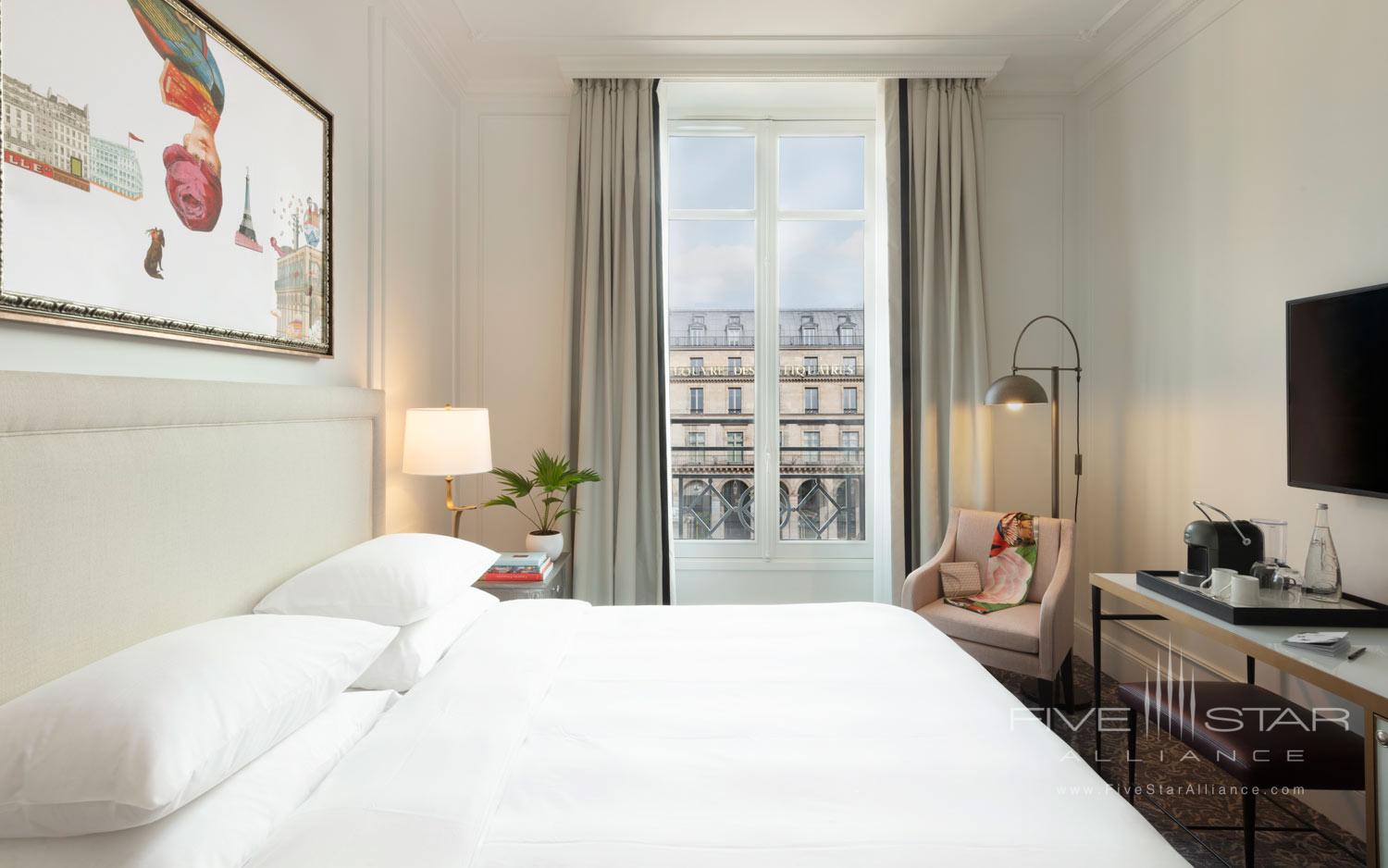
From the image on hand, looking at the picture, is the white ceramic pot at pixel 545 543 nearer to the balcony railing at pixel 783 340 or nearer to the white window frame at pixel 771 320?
the white window frame at pixel 771 320

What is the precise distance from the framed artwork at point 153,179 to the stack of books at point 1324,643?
2.70 m

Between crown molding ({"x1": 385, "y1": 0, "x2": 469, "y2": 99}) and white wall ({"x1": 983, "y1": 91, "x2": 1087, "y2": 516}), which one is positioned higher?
crown molding ({"x1": 385, "y1": 0, "x2": 469, "y2": 99})

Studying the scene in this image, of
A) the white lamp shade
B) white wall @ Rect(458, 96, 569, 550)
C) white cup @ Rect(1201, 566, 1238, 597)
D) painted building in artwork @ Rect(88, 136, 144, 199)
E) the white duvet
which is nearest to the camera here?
the white duvet

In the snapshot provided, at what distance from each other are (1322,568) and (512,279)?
10.9 feet

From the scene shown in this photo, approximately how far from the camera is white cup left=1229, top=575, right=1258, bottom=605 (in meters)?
1.85

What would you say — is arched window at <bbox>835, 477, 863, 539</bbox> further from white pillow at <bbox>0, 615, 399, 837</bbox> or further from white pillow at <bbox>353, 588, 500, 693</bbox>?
white pillow at <bbox>0, 615, 399, 837</bbox>

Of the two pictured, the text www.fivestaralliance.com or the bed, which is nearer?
the bed

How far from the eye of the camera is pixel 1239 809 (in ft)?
6.86

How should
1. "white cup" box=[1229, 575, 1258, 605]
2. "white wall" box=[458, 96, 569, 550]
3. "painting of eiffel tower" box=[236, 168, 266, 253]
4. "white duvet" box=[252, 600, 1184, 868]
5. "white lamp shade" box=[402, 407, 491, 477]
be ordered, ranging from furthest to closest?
"white wall" box=[458, 96, 569, 550], "white lamp shade" box=[402, 407, 491, 477], "white cup" box=[1229, 575, 1258, 605], "painting of eiffel tower" box=[236, 168, 266, 253], "white duvet" box=[252, 600, 1184, 868]

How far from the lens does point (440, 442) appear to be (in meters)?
2.47

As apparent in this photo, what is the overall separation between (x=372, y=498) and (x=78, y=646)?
44.2 inches

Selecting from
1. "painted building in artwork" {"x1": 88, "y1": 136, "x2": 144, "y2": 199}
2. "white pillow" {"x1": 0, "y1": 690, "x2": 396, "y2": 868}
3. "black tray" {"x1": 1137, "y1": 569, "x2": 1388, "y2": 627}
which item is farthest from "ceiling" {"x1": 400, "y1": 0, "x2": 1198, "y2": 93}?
"white pillow" {"x1": 0, "y1": 690, "x2": 396, "y2": 868}

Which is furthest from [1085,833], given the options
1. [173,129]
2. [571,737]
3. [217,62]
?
[217,62]

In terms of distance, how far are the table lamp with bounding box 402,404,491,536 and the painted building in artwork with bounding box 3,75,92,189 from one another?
1.29m
